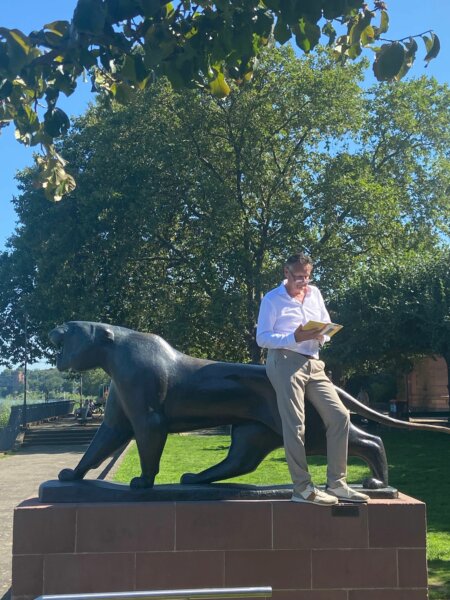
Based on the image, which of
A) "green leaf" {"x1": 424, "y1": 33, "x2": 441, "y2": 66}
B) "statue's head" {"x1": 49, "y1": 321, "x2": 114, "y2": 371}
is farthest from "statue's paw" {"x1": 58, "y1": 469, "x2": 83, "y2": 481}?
"green leaf" {"x1": 424, "y1": 33, "x2": 441, "y2": 66}

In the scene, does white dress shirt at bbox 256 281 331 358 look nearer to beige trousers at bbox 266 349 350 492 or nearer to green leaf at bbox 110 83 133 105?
beige trousers at bbox 266 349 350 492

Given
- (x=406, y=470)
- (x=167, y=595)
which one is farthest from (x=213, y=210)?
(x=167, y=595)

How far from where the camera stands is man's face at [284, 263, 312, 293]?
5.10 metres

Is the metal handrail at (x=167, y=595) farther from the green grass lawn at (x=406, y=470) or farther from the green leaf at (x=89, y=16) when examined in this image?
the green grass lawn at (x=406, y=470)

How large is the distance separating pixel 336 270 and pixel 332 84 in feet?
20.5

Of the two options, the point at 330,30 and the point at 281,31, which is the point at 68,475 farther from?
the point at 330,30

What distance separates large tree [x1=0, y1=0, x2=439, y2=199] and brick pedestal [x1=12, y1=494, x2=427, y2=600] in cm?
293

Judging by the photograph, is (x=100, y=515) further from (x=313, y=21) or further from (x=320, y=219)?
(x=320, y=219)

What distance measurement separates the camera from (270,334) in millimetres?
5039

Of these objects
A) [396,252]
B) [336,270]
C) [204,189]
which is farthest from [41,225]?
[396,252]

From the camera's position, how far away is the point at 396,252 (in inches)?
1033

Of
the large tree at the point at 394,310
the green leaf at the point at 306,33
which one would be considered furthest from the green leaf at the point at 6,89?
the large tree at the point at 394,310

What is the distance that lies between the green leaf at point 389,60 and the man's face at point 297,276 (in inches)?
57.4

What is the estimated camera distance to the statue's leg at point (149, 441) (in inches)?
207
